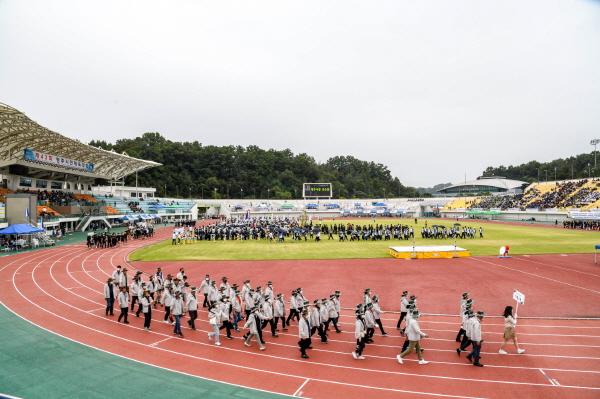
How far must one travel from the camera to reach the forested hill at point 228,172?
292 feet

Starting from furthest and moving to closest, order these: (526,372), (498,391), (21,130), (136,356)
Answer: (21,130) → (136,356) → (526,372) → (498,391)

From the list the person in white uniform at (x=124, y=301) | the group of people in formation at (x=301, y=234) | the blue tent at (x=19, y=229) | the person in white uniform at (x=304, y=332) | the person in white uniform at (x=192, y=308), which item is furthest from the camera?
the group of people in formation at (x=301, y=234)

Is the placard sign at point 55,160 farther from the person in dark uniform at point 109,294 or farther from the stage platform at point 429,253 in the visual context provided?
the stage platform at point 429,253

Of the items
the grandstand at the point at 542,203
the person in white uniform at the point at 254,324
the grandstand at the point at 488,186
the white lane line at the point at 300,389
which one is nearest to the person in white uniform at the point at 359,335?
the white lane line at the point at 300,389

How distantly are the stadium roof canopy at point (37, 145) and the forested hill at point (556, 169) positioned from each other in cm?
10048

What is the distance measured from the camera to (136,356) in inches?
356

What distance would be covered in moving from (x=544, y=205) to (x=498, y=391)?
63.0 metres

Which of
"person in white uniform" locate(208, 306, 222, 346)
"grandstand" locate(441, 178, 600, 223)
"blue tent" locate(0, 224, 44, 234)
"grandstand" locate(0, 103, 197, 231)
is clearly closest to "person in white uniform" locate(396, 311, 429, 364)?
"person in white uniform" locate(208, 306, 222, 346)

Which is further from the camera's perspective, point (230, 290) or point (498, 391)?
point (230, 290)

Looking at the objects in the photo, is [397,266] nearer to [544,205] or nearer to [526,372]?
[526,372]

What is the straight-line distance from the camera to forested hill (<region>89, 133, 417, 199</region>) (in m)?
88.9

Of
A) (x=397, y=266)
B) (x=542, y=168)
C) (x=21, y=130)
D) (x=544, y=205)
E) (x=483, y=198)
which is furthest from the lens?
(x=542, y=168)

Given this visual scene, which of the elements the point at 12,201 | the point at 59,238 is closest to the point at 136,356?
the point at 12,201

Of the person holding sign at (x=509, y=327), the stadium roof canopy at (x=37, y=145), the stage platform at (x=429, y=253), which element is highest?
the stadium roof canopy at (x=37, y=145)
